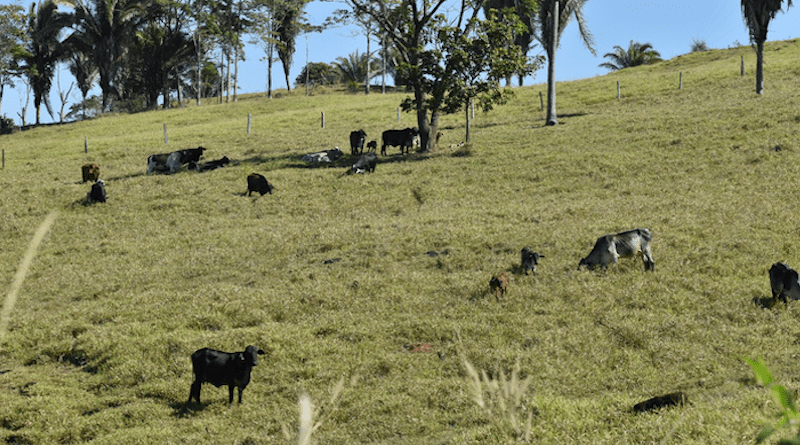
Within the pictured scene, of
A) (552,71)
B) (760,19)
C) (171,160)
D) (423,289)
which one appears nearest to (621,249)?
(423,289)

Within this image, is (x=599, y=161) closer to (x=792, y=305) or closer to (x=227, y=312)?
(x=792, y=305)

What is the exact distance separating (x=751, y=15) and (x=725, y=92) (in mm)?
5220

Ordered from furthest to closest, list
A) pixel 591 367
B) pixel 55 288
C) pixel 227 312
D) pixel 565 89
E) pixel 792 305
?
pixel 565 89 → pixel 55 288 → pixel 227 312 → pixel 792 305 → pixel 591 367

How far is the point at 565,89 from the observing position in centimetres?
5591

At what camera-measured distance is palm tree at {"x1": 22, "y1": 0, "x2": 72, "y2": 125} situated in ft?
241

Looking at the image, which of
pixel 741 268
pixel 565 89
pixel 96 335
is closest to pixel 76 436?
pixel 96 335

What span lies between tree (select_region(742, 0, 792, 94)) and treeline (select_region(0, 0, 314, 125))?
146 ft

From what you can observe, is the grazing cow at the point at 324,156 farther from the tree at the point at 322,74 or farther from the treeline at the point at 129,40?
the tree at the point at 322,74

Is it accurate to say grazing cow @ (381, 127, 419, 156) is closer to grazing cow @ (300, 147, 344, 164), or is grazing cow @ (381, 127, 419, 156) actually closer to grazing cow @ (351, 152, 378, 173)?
grazing cow @ (300, 147, 344, 164)

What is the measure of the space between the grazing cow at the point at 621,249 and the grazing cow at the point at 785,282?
312 centimetres

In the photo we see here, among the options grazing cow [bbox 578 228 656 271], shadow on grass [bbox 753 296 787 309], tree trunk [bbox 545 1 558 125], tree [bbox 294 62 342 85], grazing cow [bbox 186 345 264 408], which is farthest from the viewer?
tree [bbox 294 62 342 85]

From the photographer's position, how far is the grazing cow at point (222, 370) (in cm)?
1041

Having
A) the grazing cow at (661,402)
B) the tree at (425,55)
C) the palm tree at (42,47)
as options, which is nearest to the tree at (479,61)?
the tree at (425,55)

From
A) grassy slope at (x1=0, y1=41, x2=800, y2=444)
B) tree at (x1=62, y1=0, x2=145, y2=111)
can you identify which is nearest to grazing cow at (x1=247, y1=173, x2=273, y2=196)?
grassy slope at (x1=0, y1=41, x2=800, y2=444)
